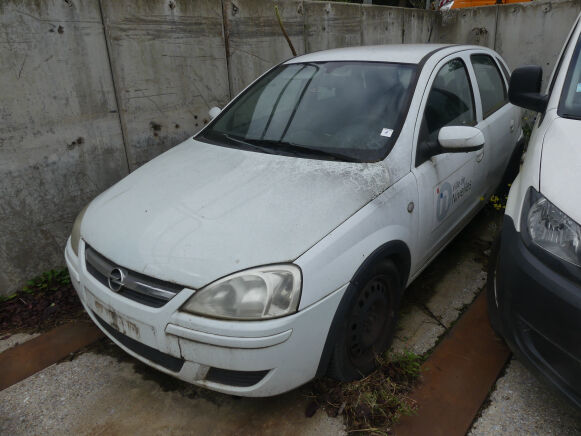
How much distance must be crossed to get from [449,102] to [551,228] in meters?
1.41

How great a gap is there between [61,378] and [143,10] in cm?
270

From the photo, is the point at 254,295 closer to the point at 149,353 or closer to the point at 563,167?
the point at 149,353

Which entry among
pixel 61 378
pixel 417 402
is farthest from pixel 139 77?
pixel 417 402

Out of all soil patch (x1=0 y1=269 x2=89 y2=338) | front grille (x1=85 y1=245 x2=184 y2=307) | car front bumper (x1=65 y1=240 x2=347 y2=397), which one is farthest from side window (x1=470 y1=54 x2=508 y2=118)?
soil patch (x1=0 y1=269 x2=89 y2=338)

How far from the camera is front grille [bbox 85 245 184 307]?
1.82 metres

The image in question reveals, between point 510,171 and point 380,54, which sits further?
point 510,171

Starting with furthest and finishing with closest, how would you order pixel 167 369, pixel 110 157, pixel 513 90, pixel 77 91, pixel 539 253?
pixel 110 157
pixel 77 91
pixel 513 90
pixel 167 369
pixel 539 253

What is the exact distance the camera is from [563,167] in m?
1.85

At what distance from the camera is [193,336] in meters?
1.76

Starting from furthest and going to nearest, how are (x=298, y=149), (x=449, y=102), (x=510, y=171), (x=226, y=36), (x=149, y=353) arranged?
(x=226, y=36)
(x=510, y=171)
(x=449, y=102)
(x=298, y=149)
(x=149, y=353)

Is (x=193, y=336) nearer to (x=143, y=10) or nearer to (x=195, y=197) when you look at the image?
(x=195, y=197)

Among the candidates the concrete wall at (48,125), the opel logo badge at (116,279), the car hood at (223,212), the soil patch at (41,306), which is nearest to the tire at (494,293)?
the car hood at (223,212)

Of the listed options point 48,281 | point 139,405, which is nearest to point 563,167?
point 139,405

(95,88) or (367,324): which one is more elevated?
(95,88)
